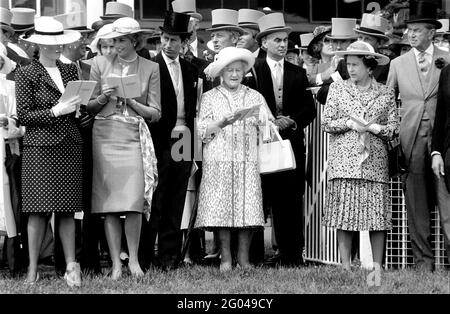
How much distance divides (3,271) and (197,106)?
8.31 ft

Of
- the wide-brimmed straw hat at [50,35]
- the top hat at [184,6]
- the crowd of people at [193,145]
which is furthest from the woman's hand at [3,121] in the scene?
the top hat at [184,6]

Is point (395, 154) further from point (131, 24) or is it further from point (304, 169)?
point (131, 24)

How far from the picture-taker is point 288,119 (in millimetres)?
10891

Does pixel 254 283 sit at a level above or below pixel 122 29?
below

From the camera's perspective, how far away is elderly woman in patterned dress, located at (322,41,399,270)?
10.1m

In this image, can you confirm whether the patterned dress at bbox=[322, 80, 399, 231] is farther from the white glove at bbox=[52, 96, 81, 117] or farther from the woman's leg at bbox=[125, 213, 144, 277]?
the white glove at bbox=[52, 96, 81, 117]

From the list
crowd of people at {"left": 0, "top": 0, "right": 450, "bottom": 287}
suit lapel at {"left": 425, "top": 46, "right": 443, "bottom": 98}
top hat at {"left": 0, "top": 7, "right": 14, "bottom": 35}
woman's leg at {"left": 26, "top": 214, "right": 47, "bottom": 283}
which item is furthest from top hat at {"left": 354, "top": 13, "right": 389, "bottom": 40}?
woman's leg at {"left": 26, "top": 214, "right": 47, "bottom": 283}

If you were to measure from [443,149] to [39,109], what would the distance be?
3.73 metres

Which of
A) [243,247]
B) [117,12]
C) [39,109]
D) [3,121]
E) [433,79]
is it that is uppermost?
[117,12]

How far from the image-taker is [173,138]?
34.9 ft

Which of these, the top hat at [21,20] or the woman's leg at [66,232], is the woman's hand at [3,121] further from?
the top hat at [21,20]

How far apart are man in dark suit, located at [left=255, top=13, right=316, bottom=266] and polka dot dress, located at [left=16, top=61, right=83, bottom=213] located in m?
2.37

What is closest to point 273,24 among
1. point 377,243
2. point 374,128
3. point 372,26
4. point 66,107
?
point 372,26

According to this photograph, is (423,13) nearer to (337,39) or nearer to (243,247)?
(337,39)
